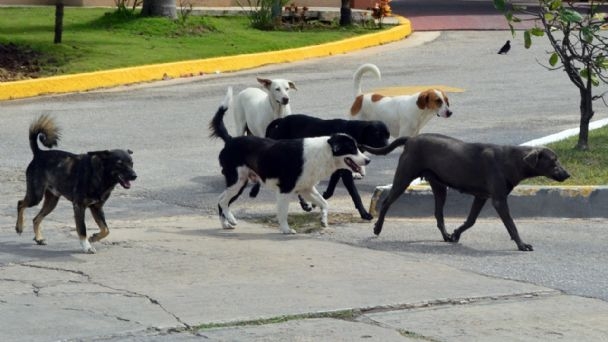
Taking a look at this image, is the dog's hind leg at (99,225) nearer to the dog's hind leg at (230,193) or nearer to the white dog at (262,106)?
the dog's hind leg at (230,193)

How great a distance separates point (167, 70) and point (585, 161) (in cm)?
925

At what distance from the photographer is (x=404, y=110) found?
13.3 metres

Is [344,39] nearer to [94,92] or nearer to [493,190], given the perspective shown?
[94,92]

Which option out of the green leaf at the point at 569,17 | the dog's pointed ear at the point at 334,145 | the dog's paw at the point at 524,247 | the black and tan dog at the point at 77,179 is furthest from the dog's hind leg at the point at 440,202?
the black and tan dog at the point at 77,179

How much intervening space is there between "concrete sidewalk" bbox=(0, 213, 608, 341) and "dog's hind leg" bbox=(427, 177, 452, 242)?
768 millimetres

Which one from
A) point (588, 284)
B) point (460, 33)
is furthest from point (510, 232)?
point (460, 33)

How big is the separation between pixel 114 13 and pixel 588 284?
1757 cm

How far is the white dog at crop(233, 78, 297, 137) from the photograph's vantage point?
1300cm

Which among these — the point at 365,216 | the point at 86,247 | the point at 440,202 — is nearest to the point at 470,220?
the point at 440,202

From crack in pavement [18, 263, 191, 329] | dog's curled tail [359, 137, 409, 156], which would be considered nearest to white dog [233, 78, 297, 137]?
dog's curled tail [359, 137, 409, 156]

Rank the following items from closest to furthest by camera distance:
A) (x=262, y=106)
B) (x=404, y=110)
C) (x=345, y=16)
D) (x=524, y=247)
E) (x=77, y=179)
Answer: (x=77, y=179) < (x=524, y=247) < (x=262, y=106) < (x=404, y=110) < (x=345, y=16)

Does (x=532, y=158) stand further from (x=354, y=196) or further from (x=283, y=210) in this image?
(x=283, y=210)

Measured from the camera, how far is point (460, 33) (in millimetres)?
27969

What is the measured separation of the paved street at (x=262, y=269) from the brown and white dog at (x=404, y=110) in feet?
1.69
